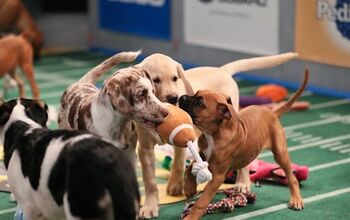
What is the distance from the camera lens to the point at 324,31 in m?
8.84

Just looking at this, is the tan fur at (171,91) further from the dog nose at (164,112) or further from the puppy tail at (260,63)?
the dog nose at (164,112)

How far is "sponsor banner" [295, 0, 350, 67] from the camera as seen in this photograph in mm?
8617

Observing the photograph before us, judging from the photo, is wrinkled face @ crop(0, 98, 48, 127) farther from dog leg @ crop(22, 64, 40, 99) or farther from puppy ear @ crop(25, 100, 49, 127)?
dog leg @ crop(22, 64, 40, 99)

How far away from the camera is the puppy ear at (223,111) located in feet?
15.2

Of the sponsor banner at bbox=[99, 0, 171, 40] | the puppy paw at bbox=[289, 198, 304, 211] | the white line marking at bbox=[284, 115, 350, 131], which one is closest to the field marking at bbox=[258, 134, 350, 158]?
the white line marking at bbox=[284, 115, 350, 131]

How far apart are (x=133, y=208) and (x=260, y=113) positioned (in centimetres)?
179

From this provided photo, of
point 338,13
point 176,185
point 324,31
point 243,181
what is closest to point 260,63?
point 243,181

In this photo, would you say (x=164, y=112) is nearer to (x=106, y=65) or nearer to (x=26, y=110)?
(x=26, y=110)

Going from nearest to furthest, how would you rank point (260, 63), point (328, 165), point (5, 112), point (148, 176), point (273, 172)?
point (5, 112)
point (148, 176)
point (273, 172)
point (260, 63)
point (328, 165)

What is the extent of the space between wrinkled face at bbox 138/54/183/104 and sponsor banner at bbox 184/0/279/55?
4692 mm

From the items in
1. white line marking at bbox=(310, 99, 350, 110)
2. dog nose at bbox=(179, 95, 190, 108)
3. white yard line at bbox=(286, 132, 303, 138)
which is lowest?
white line marking at bbox=(310, 99, 350, 110)

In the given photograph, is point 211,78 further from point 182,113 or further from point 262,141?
point 182,113

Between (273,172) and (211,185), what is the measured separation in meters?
1.14

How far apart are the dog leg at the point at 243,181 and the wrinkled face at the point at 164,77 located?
0.87 meters
